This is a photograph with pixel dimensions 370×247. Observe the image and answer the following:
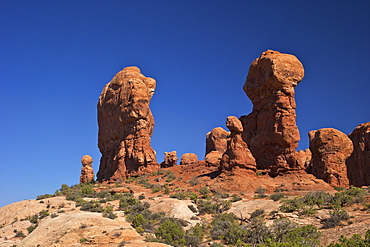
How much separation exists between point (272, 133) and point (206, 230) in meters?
17.9

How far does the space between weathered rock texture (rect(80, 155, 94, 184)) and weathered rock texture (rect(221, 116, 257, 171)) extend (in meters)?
24.1

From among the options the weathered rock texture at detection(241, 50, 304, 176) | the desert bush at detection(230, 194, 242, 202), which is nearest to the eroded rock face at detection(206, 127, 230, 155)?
the weathered rock texture at detection(241, 50, 304, 176)

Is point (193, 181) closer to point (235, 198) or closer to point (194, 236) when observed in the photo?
point (235, 198)

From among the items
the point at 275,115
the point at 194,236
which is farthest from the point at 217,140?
the point at 194,236

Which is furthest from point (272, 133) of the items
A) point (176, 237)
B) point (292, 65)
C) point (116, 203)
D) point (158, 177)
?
point (176, 237)

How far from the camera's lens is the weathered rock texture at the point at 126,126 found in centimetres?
4431

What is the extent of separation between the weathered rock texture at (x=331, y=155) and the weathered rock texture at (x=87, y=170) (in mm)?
28502

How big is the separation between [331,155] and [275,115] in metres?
7.65

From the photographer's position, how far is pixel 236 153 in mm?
35375

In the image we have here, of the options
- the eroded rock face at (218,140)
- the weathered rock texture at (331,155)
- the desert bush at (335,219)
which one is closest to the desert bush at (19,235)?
the desert bush at (335,219)

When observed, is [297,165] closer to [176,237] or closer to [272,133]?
[272,133]

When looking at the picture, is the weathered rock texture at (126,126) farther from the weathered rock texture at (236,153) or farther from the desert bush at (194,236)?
the desert bush at (194,236)

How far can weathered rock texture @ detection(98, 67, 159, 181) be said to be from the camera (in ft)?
145

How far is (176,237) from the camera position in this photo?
1977cm
